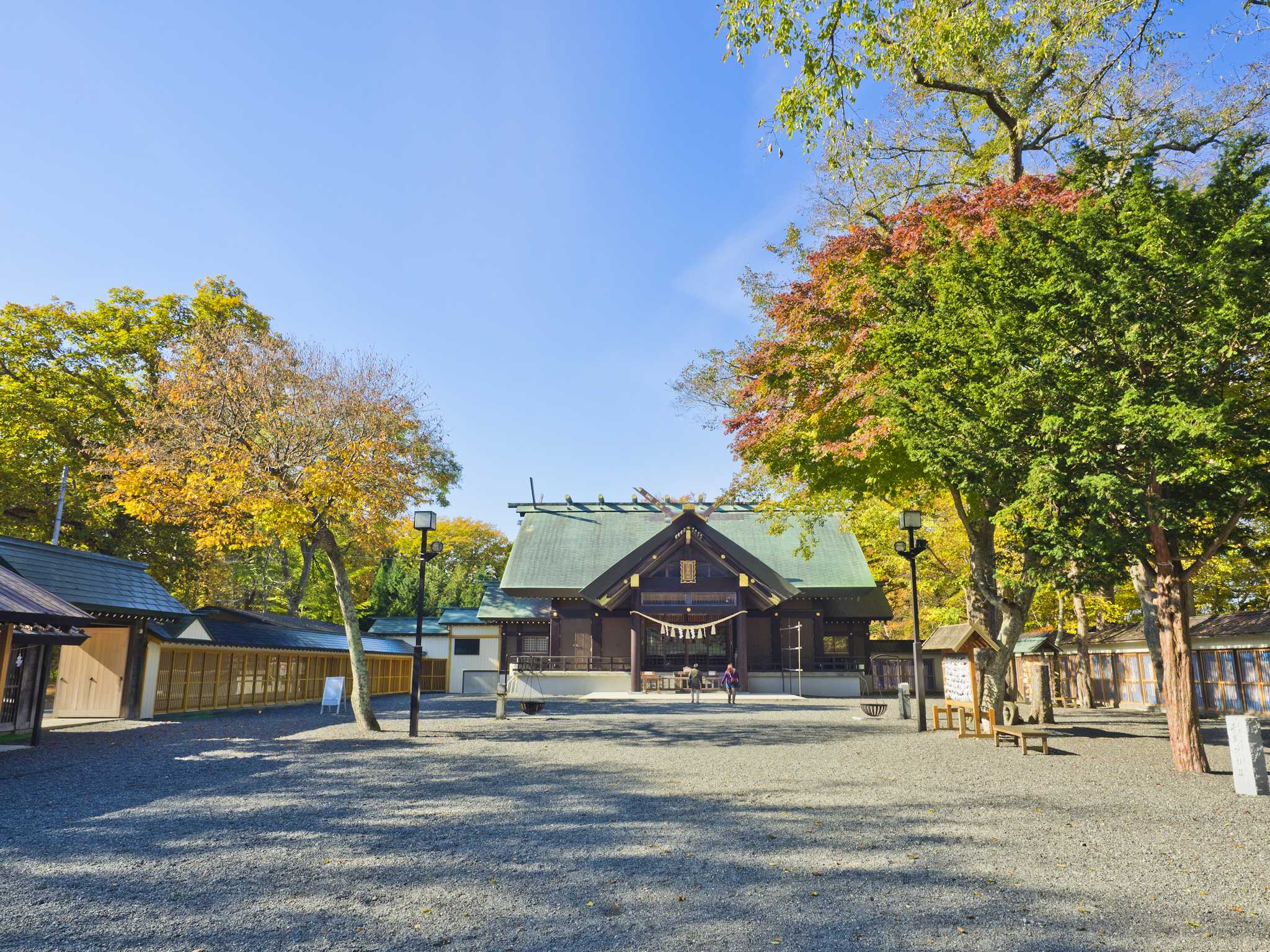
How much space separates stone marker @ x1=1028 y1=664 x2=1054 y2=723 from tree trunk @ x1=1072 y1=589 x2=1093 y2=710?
8355 mm

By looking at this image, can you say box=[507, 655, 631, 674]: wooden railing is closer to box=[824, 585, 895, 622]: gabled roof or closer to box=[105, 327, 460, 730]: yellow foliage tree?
box=[824, 585, 895, 622]: gabled roof

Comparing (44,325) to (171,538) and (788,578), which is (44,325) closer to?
(171,538)

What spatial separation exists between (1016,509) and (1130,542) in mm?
1588

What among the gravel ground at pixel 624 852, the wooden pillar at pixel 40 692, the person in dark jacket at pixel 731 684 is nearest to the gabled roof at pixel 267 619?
the wooden pillar at pixel 40 692

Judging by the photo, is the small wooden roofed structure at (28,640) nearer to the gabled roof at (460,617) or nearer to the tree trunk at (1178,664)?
the tree trunk at (1178,664)

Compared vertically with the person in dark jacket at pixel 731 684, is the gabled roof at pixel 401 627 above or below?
above

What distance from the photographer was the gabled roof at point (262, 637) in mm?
18906

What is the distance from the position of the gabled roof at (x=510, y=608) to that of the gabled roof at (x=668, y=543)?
12.1 feet

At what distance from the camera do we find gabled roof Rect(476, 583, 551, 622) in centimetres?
3319

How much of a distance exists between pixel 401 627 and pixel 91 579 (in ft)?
66.4

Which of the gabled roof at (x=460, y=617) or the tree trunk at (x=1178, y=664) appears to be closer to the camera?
the tree trunk at (x=1178, y=664)

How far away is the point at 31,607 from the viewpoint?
11352 mm

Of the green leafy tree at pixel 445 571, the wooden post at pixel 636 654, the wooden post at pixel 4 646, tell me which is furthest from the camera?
the green leafy tree at pixel 445 571

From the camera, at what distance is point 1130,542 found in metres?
10.9
